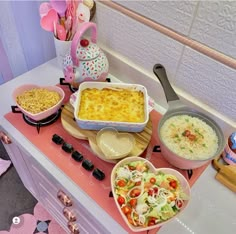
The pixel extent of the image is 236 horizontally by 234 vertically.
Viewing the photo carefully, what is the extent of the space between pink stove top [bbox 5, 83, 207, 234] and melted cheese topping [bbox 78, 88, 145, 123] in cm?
10

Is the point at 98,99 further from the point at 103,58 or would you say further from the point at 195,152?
the point at 195,152

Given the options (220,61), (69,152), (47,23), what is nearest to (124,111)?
(69,152)

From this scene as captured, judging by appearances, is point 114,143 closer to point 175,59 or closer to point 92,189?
point 92,189

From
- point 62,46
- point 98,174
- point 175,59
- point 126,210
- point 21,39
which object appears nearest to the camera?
point 126,210

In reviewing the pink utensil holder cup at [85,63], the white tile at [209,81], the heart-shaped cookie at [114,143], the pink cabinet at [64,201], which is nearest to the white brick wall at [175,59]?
the white tile at [209,81]

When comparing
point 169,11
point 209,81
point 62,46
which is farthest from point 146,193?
point 62,46

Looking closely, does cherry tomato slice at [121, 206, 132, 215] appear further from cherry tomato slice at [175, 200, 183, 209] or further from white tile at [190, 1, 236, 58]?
white tile at [190, 1, 236, 58]

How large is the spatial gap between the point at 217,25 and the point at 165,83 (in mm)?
225

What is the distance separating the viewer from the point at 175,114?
81cm

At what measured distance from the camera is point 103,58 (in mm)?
901

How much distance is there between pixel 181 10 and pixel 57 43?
473 millimetres

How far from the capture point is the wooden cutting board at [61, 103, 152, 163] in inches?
30.7

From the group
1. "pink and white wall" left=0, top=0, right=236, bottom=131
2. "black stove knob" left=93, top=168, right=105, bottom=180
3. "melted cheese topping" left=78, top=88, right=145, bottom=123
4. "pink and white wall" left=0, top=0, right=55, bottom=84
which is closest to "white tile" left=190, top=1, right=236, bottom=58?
"pink and white wall" left=0, top=0, right=236, bottom=131

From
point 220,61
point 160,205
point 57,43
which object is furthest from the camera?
point 57,43
